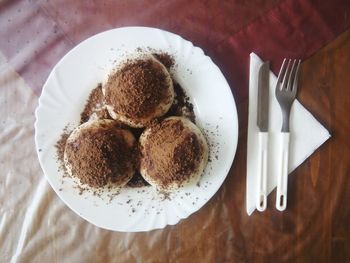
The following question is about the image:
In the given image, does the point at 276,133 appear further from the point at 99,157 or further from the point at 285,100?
the point at 99,157

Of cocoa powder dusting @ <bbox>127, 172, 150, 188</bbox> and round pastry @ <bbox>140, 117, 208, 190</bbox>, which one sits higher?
round pastry @ <bbox>140, 117, 208, 190</bbox>

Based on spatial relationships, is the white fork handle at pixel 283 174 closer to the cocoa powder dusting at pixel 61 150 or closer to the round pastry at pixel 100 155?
Result: the round pastry at pixel 100 155

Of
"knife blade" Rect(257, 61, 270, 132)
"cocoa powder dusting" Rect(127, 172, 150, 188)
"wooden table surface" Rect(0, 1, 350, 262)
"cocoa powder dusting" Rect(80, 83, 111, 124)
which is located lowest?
"wooden table surface" Rect(0, 1, 350, 262)

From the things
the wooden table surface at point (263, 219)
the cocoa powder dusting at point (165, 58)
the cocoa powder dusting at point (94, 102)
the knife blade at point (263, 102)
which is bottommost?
the wooden table surface at point (263, 219)

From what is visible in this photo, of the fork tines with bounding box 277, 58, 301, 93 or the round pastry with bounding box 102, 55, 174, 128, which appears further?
the fork tines with bounding box 277, 58, 301, 93

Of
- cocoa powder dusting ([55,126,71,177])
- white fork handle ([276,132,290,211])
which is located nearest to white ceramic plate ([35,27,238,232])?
cocoa powder dusting ([55,126,71,177])

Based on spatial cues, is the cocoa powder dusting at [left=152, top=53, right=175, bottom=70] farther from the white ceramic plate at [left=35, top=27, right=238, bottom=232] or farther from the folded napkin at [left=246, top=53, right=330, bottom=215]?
the folded napkin at [left=246, top=53, right=330, bottom=215]

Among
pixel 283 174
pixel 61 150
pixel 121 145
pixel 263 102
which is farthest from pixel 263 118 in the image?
pixel 61 150

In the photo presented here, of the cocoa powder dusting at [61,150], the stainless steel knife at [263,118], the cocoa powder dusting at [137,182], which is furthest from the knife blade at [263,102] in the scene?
the cocoa powder dusting at [61,150]
